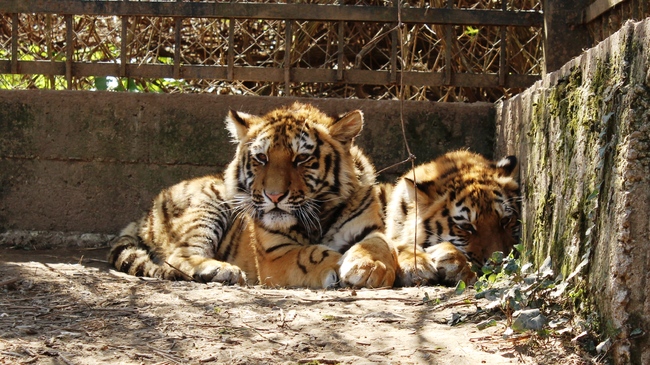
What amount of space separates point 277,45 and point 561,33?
8.89 feet

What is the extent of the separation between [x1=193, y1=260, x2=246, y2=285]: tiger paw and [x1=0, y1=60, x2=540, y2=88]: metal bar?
1895 millimetres

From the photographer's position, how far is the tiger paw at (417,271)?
4867 millimetres

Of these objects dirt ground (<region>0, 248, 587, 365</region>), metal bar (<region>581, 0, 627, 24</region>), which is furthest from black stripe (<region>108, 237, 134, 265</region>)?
metal bar (<region>581, 0, 627, 24</region>)

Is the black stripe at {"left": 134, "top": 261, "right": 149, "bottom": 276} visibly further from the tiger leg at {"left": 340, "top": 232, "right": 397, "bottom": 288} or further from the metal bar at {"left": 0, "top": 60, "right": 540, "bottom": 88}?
the metal bar at {"left": 0, "top": 60, "right": 540, "bottom": 88}

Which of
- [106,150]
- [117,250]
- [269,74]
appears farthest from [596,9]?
[106,150]

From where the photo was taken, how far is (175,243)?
19.4 feet

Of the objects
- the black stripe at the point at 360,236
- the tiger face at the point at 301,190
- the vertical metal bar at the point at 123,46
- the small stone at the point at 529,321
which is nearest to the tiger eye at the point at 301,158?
the tiger face at the point at 301,190

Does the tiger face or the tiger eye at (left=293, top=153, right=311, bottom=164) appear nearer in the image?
the tiger face

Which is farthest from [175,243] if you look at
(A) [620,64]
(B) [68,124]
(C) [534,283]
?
(A) [620,64]

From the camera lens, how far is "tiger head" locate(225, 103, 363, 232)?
17.8 feet

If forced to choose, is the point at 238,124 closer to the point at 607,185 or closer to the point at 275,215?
the point at 275,215

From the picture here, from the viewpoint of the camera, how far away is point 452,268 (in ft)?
16.0

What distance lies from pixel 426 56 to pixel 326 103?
1.91m

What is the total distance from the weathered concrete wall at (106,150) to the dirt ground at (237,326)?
1.96 metres
